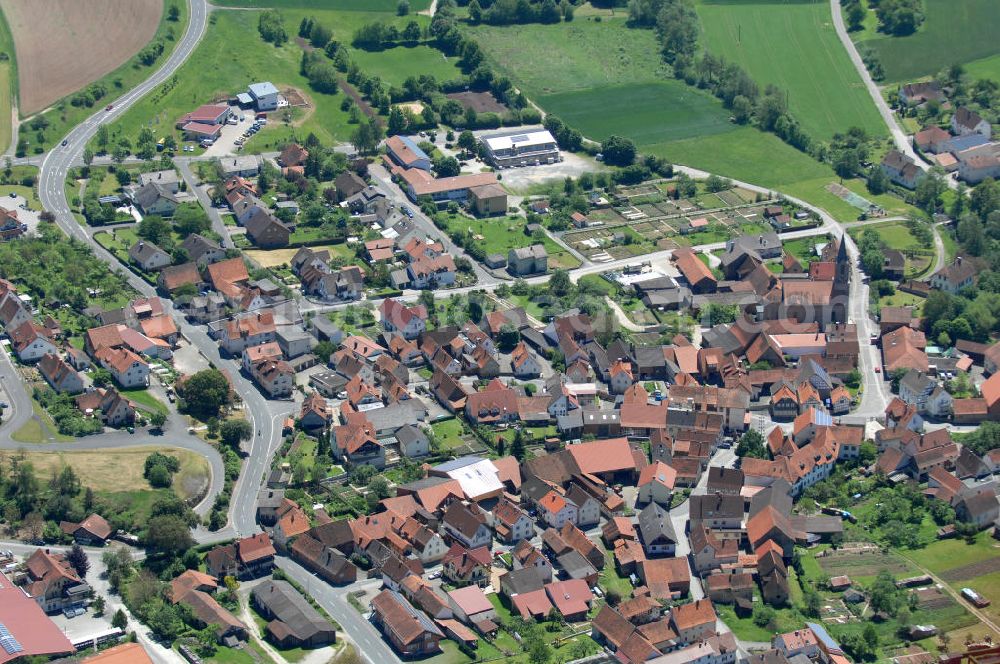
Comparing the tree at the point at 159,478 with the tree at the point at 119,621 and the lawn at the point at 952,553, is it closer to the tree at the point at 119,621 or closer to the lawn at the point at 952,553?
the tree at the point at 119,621

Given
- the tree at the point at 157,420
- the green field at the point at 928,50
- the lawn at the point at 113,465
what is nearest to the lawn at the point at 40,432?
the lawn at the point at 113,465

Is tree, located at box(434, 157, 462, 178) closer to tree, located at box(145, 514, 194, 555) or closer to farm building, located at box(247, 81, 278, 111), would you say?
farm building, located at box(247, 81, 278, 111)

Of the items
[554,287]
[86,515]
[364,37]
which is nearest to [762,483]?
[554,287]

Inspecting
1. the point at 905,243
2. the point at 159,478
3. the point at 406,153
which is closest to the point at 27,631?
the point at 159,478

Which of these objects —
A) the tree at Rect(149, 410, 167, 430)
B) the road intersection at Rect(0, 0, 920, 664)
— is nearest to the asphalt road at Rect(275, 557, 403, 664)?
the road intersection at Rect(0, 0, 920, 664)

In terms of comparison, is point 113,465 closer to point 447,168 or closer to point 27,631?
point 27,631

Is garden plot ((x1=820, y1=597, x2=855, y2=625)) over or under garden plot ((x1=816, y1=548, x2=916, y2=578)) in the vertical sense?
under
